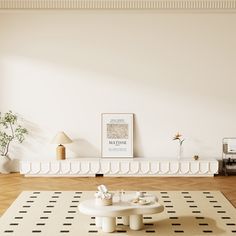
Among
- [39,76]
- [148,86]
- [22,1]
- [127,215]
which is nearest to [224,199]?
[127,215]

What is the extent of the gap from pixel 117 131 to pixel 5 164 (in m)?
2.39

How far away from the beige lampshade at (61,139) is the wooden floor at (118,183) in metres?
0.76

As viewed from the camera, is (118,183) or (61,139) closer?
(118,183)

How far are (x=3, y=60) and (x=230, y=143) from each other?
496 cm

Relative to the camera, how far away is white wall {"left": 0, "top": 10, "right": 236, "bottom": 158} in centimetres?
1115

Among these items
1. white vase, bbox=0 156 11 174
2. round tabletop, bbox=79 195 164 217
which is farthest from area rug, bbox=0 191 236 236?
white vase, bbox=0 156 11 174

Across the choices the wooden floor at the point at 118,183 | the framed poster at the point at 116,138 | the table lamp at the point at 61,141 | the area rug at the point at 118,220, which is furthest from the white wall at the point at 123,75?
the area rug at the point at 118,220

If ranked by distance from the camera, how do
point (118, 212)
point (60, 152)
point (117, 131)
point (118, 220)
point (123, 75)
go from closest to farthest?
point (118, 212), point (118, 220), point (60, 152), point (123, 75), point (117, 131)

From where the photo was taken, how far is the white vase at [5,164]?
1116 cm

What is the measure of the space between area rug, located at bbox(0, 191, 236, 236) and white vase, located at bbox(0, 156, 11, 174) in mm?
1973

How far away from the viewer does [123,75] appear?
11.3 meters

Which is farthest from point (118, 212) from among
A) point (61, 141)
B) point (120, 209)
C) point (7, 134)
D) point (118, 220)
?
point (7, 134)

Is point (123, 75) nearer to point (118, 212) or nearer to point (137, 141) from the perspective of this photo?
point (137, 141)

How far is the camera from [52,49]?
11211 mm
